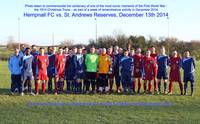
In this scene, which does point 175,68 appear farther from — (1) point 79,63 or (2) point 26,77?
→ (2) point 26,77

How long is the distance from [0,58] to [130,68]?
50.0 metres

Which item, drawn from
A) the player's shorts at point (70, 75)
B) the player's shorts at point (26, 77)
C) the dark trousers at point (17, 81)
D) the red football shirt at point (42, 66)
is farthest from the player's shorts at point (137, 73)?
the dark trousers at point (17, 81)

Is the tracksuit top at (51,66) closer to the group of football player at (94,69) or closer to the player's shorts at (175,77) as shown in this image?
the group of football player at (94,69)

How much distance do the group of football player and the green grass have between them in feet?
4.57

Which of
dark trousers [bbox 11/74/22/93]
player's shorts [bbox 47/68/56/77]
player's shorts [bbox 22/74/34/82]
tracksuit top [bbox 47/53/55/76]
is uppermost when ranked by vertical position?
tracksuit top [bbox 47/53/55/76]

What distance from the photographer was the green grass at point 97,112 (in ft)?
32.5

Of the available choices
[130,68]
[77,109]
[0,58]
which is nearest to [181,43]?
[0,58]

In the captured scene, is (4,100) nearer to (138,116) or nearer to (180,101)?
(138,116)

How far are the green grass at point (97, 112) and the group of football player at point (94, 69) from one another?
1.39 metres

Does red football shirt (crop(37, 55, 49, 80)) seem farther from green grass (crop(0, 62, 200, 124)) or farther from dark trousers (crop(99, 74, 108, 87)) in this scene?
dark trousers (crop(99, 74, 108, 87))

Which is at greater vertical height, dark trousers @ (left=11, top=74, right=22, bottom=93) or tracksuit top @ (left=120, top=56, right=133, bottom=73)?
tracksuit top @ (left=120, top=56, right=133, bottom=73)

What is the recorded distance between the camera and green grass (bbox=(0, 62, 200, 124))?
991cm

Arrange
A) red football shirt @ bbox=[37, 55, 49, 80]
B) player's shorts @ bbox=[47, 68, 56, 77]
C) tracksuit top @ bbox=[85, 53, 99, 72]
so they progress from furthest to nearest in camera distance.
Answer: player's shorts @ bbox=[47, 68, 56, 77] → tracksuit top @ bbox=[85, 53, 99, 72] → red football shirt @ bbox=[37, 55, 49, 80]

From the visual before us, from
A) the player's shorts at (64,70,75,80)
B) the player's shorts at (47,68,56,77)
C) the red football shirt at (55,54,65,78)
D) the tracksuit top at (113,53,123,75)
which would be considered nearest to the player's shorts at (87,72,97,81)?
the player's shorts at (64,70,75,80)
